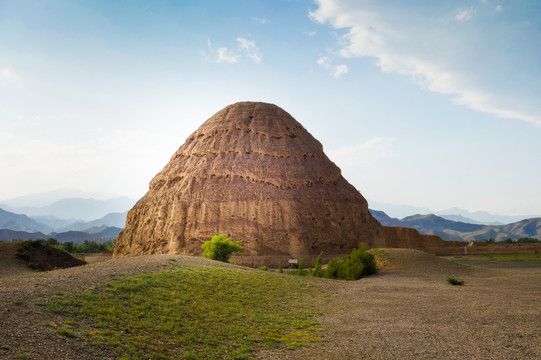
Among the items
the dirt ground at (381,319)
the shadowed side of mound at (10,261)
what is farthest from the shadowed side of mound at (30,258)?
the dirt ground at (381,319)

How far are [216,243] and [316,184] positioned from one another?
14094mm

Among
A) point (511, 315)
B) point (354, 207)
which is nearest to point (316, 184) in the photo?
point (354, 207)

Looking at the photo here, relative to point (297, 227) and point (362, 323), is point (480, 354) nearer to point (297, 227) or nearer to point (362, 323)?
→ point (362, 323)

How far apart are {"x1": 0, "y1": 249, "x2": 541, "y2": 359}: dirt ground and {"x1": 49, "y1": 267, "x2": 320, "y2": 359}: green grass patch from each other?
56 cm

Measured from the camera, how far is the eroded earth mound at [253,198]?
36594 millimetres

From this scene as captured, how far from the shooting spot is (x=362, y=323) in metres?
13.0

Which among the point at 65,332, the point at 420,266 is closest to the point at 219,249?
the point at 420,266

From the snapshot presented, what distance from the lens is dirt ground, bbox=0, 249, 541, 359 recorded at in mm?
8734

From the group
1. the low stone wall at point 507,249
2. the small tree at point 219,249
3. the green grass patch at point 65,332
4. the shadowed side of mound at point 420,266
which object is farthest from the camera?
the low stone wall at point 507,249

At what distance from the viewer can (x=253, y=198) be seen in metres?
37.4

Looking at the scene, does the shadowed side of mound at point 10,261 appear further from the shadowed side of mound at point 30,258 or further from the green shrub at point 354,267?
the green shrub at point 354,267

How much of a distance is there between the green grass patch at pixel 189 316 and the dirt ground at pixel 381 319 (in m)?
0.56

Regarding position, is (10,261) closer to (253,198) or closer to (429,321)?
(253,198)

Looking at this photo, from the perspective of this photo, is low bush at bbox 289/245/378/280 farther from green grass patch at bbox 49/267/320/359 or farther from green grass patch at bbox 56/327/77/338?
green grass patch at bbox 56/327/77/338
